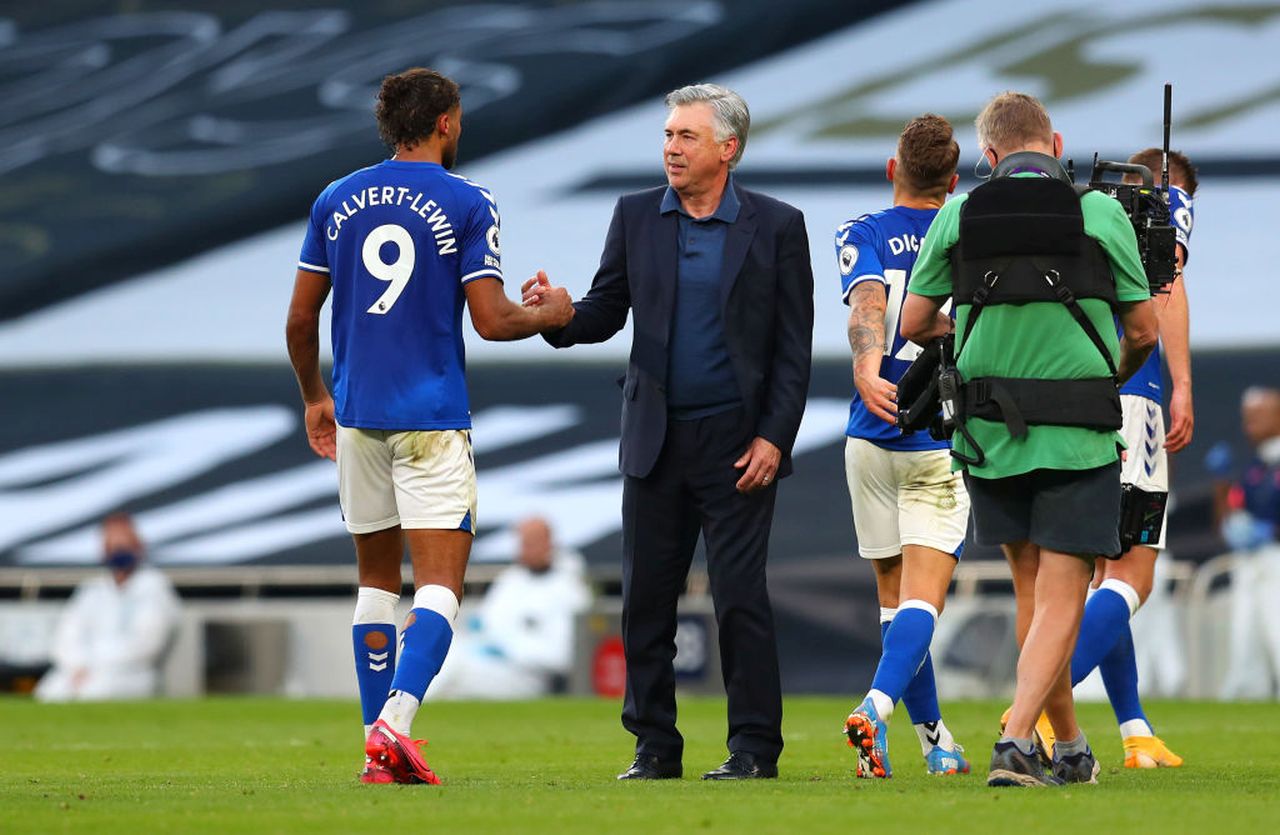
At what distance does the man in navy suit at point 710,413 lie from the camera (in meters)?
6.49

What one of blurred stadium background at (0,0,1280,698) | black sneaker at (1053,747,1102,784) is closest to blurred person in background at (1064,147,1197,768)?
black sneaker at (1053,747,1102,784)

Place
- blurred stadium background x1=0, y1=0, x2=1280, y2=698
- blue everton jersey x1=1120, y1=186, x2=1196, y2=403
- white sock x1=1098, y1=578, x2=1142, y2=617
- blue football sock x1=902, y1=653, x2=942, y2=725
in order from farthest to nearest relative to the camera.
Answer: blurred stadium background x1=0, y1=0, x2=1280, y2=698, blue everton jersey x1=1120, y1=186, x2=1196, y2=403, white sock x1=1098, y1=578, x2=1142, y2=617, blue football sock x1=902, y1=653, x2=942, y2=725

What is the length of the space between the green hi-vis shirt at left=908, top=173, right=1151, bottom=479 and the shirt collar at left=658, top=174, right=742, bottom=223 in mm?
950

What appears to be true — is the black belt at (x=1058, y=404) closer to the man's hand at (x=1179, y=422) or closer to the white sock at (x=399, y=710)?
the man's hand at (x=1179, y=422)

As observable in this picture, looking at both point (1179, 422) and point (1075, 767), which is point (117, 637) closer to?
point (1179, 422)

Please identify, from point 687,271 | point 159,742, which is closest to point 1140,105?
point 159,742

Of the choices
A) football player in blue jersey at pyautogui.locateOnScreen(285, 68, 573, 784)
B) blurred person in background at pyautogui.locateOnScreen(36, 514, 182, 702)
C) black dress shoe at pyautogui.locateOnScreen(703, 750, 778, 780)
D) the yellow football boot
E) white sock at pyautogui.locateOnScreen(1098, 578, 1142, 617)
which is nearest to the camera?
football player in blue jersey at pyautogui.locateOnScreen(285, 68, 573, 784)

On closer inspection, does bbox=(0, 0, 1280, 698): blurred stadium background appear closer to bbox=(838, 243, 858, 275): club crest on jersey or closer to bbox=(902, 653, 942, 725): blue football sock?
bbox=(902, 653, 942, 725): blue football sock

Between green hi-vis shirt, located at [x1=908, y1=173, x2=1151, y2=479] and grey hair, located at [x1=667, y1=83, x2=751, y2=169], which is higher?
grey hair, located at [x1=667, y1=83, x2=751, y2=169]

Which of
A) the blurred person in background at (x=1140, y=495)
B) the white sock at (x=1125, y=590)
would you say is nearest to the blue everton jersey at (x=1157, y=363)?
the blurred person in background at (x=1140, y=495)

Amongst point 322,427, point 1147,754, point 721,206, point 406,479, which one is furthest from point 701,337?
point 1147,754

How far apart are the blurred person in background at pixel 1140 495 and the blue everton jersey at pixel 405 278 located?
2319 mm

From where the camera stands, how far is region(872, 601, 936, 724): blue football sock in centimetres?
630

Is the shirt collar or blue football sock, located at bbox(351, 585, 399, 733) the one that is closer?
blue football sock, located at bbox(351, 585, 399, 733)
